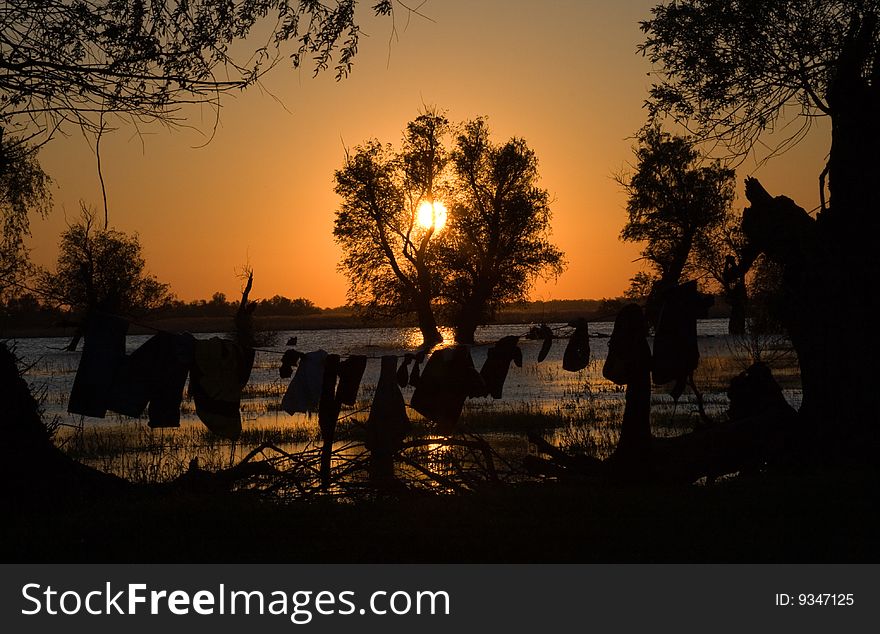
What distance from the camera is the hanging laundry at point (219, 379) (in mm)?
10453

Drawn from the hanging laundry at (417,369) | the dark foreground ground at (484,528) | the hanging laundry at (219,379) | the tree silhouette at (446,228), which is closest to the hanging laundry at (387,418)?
the hanging laundry at (417,369)

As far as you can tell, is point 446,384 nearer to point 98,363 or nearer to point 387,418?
point 387,418

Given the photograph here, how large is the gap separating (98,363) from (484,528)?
4.62 m

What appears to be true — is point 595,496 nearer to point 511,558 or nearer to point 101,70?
point 511,558

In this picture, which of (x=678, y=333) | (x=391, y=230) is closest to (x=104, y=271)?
(x=391, y=230)

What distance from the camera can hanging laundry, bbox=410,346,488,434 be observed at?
430 inches

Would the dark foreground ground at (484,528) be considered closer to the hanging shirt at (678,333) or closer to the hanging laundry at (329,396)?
the hanging shirt at (678,333)

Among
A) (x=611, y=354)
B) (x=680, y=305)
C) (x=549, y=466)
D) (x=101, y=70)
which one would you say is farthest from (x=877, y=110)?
(x=101, y=70)

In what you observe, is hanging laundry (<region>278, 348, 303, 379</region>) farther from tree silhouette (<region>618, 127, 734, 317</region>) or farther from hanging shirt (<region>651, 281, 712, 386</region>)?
tree silhouette (<region>618, 127, 734, 317</region>)

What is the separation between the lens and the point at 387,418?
1045 centimetres

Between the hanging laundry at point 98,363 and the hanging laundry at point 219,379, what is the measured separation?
844 millimetres

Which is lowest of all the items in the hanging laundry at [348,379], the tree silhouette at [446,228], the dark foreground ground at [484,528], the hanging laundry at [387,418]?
the dark foreground ground at [484,528]
